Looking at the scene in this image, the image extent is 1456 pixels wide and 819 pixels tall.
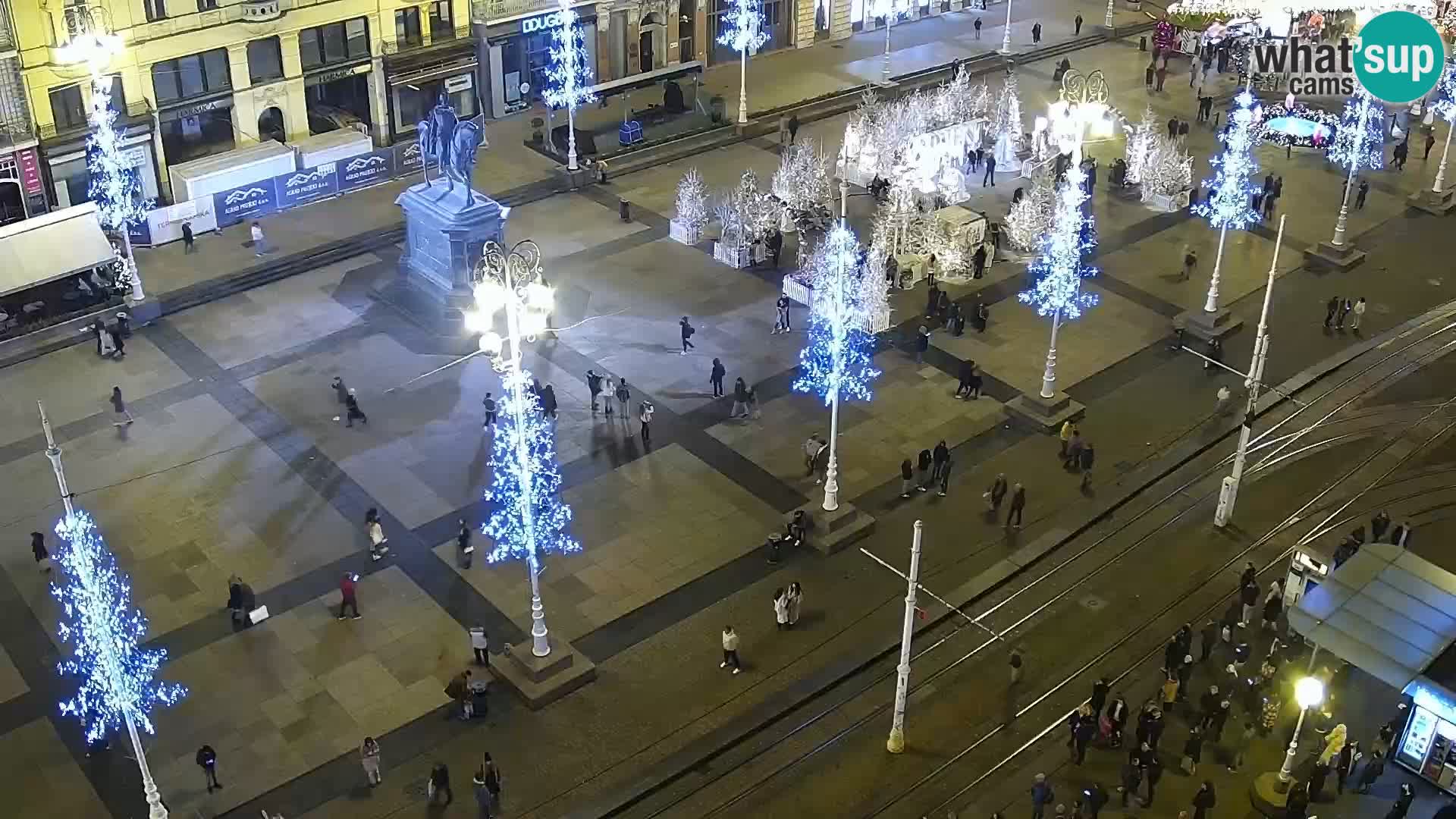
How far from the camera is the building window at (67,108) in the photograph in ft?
157

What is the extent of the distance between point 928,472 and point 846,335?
4671 mm

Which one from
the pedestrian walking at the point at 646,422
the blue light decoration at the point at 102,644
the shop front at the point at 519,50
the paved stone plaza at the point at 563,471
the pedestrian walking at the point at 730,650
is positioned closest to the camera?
the blue light decoration at the point at 102,644

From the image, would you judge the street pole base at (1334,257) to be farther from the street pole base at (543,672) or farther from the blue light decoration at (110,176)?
the blue light decoration at (110,176)

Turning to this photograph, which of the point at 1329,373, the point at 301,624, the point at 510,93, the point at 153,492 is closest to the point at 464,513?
the point at 301,624

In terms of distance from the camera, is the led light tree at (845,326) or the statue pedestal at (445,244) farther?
the statue pedestal at (445,244)

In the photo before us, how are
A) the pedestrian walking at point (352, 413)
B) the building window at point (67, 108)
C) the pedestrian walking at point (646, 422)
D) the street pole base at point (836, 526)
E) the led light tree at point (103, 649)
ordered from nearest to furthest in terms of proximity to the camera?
the led light tree at point (103, 649)
the street pole base at point (836, 526)
the pedestrian walking at point (646, 422)
the pedestrian walking at point (352, 413)
the building window at point (67, 108)

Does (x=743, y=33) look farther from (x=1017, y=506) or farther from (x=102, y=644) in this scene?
(x=102, y=644)

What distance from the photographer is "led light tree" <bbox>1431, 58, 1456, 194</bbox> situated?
5484 centimetres

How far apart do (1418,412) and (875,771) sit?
22.0 metres

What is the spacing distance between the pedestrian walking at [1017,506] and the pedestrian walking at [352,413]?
687 inches

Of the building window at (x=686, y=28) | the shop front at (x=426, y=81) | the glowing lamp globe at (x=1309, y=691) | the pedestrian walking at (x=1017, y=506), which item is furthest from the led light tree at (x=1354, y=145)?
the shop front at (x=426, y=81)

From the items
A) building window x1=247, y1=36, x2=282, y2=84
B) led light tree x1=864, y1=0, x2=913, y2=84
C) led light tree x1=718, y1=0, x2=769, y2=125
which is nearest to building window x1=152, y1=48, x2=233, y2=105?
building window x1=247, y1=36, x2=282, y2=84

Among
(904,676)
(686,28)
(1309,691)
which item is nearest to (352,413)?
(904,676)

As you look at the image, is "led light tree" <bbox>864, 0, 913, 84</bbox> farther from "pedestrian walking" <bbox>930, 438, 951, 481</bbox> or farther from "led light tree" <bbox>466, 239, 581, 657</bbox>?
"pedestrian walking" <bbox>930, 438, 951, 481</bbox>
